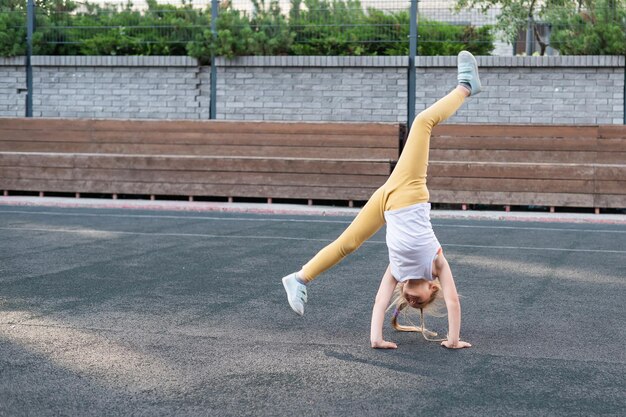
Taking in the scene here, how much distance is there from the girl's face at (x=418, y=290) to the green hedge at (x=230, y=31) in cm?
1383

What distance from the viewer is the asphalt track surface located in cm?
495

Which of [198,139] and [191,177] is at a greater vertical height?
[198,139]

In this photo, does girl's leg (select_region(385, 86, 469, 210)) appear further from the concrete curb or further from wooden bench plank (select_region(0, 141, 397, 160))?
wooden bench plank (select_region(0, 141, 397, 160))

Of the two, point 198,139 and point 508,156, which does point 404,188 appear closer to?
point 508,156

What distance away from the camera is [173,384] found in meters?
5.20

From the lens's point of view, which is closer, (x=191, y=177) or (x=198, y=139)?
(x=191, y=177)

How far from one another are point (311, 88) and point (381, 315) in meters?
13.8

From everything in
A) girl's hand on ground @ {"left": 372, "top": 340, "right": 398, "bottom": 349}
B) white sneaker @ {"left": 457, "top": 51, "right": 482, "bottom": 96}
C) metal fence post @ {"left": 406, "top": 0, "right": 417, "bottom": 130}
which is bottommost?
girl's hand on ground @ {"left": 372, "top": 340, "right": 398, "bottom": 349}

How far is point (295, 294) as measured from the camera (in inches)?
251

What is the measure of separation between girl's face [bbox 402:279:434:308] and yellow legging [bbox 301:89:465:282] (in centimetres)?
42

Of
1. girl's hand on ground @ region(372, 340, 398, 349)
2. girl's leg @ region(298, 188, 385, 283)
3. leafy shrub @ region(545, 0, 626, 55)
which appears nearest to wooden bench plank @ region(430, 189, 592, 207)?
leafy shrub @ region(545, 0, 626, 55)

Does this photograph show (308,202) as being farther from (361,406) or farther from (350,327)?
(361,406)

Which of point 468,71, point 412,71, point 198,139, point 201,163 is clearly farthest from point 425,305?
point 412,71

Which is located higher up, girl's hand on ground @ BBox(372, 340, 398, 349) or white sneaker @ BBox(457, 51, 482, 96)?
white sneaker @ BBox(457, 51, 482, 96)
